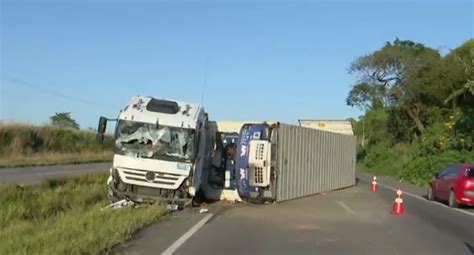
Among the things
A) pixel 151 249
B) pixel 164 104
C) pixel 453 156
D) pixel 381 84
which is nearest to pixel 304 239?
pixel 151 249

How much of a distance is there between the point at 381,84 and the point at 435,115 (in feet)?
20.1

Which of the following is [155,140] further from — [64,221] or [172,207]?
[64,221]

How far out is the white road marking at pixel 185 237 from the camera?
38.7 feet

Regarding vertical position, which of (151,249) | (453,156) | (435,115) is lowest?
(151,249)

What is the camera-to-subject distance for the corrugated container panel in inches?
953

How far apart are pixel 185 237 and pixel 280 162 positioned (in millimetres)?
10171

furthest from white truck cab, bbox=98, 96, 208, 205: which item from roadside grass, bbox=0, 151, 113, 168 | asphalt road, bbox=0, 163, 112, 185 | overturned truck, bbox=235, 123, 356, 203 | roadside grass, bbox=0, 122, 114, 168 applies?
roadside grass, bbox=0, 122, 114, 168

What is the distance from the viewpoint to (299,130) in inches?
1033

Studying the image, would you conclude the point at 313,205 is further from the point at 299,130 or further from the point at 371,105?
the point at 371,105

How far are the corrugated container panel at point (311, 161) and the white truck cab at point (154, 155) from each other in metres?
4.60

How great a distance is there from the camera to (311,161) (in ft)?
93.9

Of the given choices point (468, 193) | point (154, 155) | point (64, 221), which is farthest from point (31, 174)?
point (468, 193)

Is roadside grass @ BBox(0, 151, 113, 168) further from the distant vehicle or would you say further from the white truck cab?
the white truck cab

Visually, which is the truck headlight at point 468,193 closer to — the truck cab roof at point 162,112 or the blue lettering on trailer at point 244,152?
the blue lettering on trailer at point 244,152
